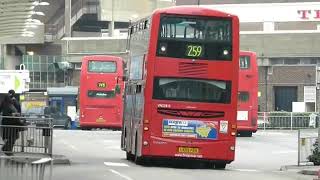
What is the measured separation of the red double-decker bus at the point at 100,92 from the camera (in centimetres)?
4706

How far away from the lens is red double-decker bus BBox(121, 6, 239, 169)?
21516 mm

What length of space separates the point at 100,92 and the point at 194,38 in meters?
26.3

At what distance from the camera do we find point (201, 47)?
21.8 m

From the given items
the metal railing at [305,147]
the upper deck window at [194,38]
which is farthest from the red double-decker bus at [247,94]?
the upper deck window at [194,38]

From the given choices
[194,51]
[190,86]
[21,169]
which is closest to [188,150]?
[190,86]

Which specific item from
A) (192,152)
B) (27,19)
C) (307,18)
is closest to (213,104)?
(192,152)

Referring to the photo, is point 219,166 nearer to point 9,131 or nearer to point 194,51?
point 194,51

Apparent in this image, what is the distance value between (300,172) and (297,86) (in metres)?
41.2

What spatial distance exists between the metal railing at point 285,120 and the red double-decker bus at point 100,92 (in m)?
13.5

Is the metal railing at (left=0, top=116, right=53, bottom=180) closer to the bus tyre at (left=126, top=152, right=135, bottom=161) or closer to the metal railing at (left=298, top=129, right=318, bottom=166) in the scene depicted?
the bus tyre at (left=126, top=152, right=135, bottom=161)

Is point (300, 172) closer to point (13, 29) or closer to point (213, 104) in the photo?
point (213, 104)

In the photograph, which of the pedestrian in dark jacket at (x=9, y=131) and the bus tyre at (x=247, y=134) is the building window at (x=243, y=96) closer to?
the bus tyre at (x=247, y=134)

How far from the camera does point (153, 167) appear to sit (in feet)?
72.6

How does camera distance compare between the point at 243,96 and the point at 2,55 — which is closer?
the point at 243,96
